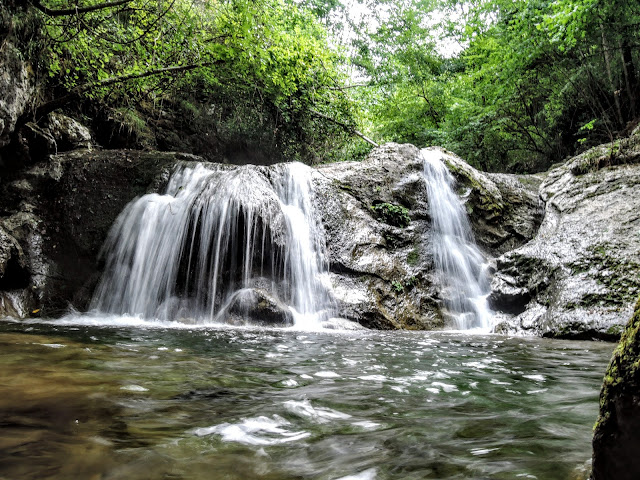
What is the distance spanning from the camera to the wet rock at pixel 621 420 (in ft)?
2.81

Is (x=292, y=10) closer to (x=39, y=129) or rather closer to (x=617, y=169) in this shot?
(x=39, y=129)

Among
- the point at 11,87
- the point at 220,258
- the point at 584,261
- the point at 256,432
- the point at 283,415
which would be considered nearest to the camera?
Answer: the point at 256,432

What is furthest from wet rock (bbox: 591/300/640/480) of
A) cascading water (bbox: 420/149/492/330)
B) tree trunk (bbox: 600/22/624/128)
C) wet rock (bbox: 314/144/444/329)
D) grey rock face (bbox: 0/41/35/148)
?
tree trunk (bbox: 600/22/624/128)

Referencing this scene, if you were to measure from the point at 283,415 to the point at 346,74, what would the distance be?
41.4 ft

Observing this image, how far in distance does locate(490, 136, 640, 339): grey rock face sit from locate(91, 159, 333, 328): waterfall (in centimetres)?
343

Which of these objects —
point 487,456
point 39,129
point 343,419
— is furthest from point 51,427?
point 39,129

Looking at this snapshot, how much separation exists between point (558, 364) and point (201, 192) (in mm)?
7143

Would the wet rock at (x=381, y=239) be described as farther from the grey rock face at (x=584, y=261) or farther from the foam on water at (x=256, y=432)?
the foam on water at (x=256, y=432)

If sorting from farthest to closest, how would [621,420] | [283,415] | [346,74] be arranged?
[346,74], [283,415], [621,420]

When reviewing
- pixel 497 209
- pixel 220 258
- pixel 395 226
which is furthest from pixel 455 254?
pixel 220 258

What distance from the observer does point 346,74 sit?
41.8 ft

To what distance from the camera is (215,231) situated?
7.71 metres

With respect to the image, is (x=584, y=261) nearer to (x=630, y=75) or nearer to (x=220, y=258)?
(x=220, y=258)

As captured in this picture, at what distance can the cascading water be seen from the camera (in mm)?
7460
